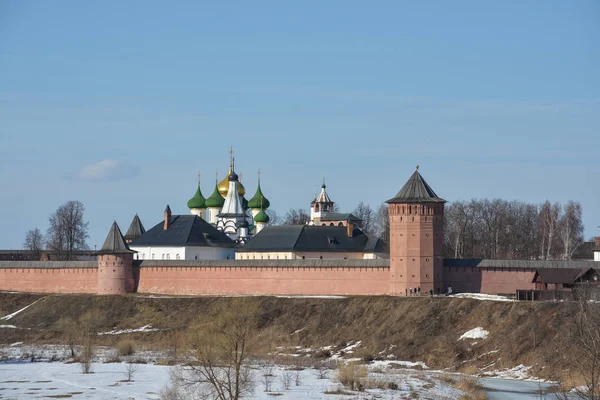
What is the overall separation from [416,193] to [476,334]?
34.4 feet

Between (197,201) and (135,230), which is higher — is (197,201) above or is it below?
above

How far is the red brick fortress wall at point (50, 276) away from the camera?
6481 centimetres

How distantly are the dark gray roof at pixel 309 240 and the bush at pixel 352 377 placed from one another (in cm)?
2882

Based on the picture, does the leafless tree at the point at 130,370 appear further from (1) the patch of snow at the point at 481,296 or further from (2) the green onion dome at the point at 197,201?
(2) the green onion dome at the point at 197,201

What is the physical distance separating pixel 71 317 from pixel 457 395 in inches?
1065

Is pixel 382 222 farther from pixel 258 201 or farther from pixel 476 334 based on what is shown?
pixel 476 334

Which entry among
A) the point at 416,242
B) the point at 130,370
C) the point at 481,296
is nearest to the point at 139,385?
the point at 130,370

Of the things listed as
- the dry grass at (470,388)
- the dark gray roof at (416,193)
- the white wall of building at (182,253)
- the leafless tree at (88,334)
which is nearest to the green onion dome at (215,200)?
the white wall of building at (182,253)

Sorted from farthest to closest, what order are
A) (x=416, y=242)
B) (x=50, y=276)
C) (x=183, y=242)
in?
(x=183, y=242), (x=50, y=276), (x=416, y=242)

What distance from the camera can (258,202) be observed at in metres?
85.6

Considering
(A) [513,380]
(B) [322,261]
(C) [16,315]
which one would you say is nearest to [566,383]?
(A) [513,380]

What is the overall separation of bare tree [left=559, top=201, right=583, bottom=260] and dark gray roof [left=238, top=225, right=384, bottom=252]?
1378 centimetres

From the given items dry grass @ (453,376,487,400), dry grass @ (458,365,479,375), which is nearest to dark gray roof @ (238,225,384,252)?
dry grass @ (458,365,479,375)

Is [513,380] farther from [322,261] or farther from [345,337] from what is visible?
[322,261]
